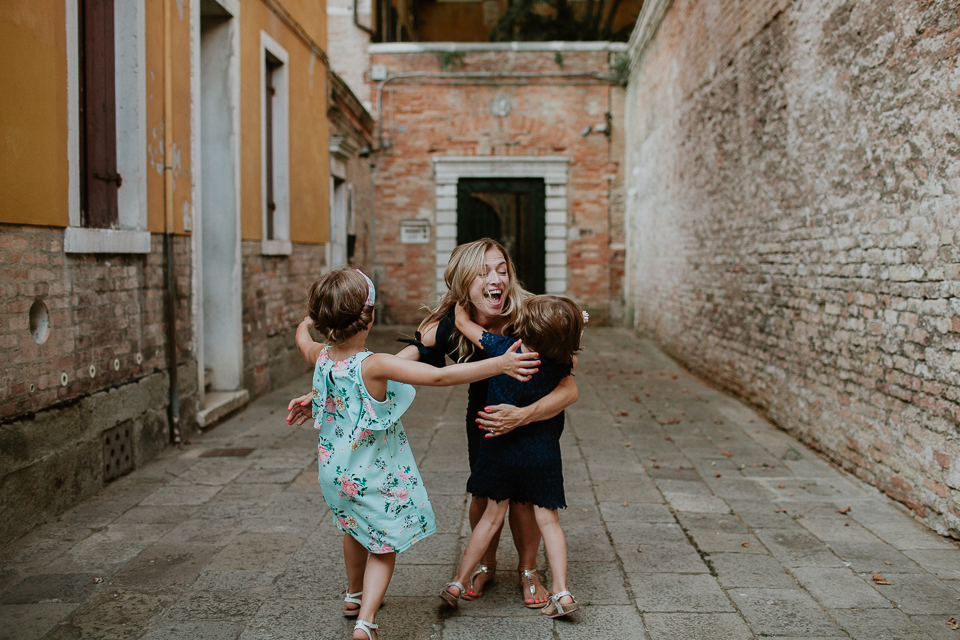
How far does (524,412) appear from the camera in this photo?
281 cm

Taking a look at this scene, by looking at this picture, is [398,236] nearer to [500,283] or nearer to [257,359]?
[257,359]

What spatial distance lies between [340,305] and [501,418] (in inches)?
27.3

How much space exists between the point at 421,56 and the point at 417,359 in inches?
494

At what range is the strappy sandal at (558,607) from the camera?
2.89 metres

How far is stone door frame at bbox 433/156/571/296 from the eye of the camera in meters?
14.6

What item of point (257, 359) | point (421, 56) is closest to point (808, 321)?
point (257, 359)

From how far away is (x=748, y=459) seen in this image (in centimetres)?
550

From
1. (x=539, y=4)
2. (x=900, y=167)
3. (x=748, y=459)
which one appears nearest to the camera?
(x=900, y=167)

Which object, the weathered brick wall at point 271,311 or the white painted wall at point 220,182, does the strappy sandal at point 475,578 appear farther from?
the weathered brick wall at point 271,311

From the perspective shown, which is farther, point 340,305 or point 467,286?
point 467,286

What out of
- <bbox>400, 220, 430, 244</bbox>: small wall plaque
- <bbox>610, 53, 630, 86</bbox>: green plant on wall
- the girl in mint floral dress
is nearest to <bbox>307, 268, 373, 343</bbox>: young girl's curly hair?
the girl in mint floral dress

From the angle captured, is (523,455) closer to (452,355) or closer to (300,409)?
(452,355)

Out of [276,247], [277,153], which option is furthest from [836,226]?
[277,153]

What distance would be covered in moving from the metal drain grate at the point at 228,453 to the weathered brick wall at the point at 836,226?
13.5ft
